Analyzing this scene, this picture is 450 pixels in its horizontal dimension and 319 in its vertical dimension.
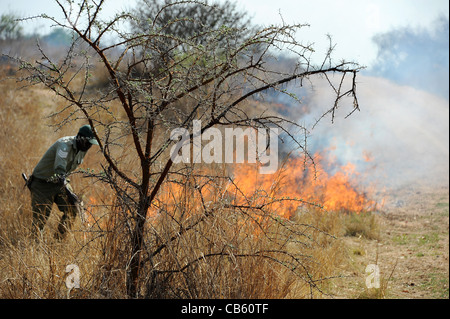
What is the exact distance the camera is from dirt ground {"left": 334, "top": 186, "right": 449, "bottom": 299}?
604 centimetres

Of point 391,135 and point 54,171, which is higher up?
point 391,135

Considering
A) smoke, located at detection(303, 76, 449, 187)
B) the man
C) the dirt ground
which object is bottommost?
the dirt ground

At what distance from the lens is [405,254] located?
26.1 ft

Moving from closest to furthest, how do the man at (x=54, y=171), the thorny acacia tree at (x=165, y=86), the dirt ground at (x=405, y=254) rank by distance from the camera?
the thorny acacia tree at (x=165, y=86) → the man at (x=54, y=171) → the dirt ground at (x=405, y=254)

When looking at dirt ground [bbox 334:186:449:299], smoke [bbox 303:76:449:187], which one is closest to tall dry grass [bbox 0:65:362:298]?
dirt ground [bbox 334:186:449:299]

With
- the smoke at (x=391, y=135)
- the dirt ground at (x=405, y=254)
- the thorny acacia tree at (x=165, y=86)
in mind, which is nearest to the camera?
the thorny acacia tree at (x=165, y=86)

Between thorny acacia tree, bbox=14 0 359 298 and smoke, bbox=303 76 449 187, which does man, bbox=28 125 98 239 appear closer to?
thorny acacia tree, bbox=14 0 359 298

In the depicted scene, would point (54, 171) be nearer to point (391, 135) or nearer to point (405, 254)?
point (405, 254)

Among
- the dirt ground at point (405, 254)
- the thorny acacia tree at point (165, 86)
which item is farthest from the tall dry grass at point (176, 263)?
the dirt ground at point (405, 254)

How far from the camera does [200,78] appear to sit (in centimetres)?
296

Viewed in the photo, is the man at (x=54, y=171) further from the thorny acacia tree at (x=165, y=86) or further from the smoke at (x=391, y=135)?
the smoke at (x=391, y=135)

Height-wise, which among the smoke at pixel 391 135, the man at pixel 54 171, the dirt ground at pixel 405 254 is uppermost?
the smoke at pixel 391 135

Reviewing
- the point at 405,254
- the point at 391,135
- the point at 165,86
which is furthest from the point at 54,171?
the point at 391,135

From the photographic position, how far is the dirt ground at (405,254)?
6035 mm
